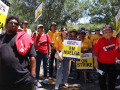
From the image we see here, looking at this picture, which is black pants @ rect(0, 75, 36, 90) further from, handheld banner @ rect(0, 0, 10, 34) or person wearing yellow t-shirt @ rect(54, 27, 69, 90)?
person wearing yellow t-shirt @ rect(54, 27, 69, 90)

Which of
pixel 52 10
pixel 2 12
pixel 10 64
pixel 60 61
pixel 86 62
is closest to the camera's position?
pixel 10 64

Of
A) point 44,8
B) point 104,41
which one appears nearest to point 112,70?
point 104,41

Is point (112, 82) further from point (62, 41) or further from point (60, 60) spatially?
point (62, 41)

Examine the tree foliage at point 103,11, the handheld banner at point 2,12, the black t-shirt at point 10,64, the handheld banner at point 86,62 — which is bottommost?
the handheld banner at point 86,62

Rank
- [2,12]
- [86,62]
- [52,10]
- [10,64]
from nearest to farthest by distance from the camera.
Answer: [10,64]
[2,12]
[86,62]
[52,10]

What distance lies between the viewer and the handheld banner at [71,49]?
183 inches

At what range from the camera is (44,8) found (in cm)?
1652

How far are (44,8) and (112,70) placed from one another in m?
14.1

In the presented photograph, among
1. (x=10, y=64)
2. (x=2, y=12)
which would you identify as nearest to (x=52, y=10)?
(x=2, y=12)

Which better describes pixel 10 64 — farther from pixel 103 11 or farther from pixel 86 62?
pixel 103 11

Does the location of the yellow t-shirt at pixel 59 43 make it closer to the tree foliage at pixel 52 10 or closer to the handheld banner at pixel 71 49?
the handheld banner at pixel 71 49

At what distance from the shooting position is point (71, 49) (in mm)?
4691

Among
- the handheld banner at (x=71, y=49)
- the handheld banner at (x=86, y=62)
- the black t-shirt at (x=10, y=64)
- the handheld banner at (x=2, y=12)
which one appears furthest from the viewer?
the handheld banner at (x=86, y=62)

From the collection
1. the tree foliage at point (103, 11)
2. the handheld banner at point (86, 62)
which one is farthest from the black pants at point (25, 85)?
the tree foliage at point (103, 11)
